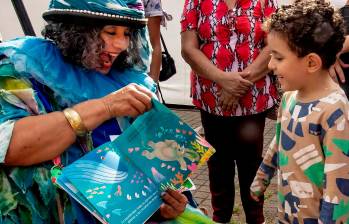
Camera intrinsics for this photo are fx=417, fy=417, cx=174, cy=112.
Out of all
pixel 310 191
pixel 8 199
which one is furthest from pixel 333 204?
pixel 8 199

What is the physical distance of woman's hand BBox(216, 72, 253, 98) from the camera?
2344mm

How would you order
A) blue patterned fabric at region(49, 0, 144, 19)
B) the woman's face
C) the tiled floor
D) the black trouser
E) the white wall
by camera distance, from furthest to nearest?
the white wall, the tiled floor, the black trouser, the woman's face, blue patterned fabric at region(49, 0, 144, 19)

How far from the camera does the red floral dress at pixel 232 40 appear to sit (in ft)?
7.82

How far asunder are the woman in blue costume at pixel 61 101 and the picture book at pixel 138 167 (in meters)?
0.07

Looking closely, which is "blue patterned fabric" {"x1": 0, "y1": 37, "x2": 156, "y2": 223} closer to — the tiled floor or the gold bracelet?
the gold bracelet

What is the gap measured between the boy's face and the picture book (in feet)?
1.64

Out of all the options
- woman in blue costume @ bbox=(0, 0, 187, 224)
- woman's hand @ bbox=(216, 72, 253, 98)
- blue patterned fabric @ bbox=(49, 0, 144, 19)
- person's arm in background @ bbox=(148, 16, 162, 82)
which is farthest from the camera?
person's arm in background @ bbox=(148, 16, 162, 82)

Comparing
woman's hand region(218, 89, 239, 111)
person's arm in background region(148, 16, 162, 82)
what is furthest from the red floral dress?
person's arm in background region(148, 16, 162, 82)

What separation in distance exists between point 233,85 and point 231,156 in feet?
1.78

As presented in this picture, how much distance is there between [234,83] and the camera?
2348 mm

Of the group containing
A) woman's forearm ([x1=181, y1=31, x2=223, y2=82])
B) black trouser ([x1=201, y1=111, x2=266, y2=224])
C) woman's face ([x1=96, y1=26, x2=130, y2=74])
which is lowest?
black trouser ([x1=201, y1=111, x2=266, y2=224])

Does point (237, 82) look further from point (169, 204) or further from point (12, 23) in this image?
point (12, 23)

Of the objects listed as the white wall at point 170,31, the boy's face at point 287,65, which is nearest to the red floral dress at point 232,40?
the boy's face at point 287,65

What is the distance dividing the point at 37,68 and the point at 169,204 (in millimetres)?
690
